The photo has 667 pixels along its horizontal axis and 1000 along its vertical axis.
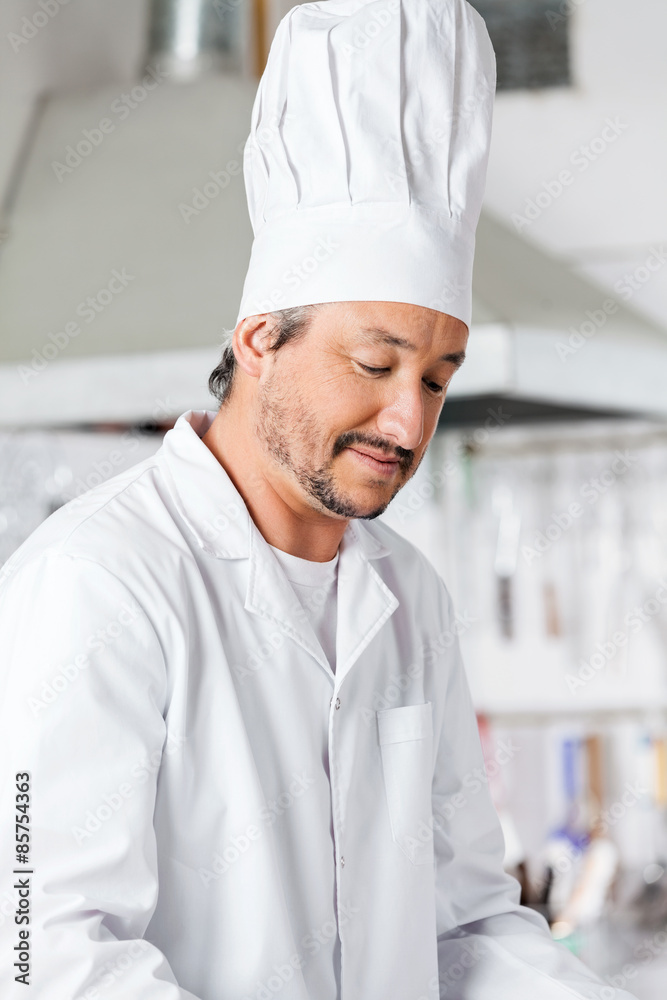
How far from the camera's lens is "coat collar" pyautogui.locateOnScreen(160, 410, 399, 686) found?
0.96 m

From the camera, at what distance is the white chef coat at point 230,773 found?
0.78 meters

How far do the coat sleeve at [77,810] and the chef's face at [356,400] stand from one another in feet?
0.73

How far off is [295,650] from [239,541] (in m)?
0.10

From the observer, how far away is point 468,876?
112 cm

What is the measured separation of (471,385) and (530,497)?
847 millimetres

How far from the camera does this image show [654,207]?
96.5 inches

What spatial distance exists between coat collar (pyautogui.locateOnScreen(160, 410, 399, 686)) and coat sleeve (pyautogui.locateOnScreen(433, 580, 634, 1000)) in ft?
0.51

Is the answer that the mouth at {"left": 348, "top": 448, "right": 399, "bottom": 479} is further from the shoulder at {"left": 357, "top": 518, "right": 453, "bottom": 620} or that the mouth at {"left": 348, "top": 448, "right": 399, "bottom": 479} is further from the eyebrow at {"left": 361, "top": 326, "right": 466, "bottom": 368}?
the shoulder at {"left": 357, "top": 518, "right": 453, "bottom": 620}

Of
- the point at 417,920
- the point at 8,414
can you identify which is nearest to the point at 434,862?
the point at 417,920
